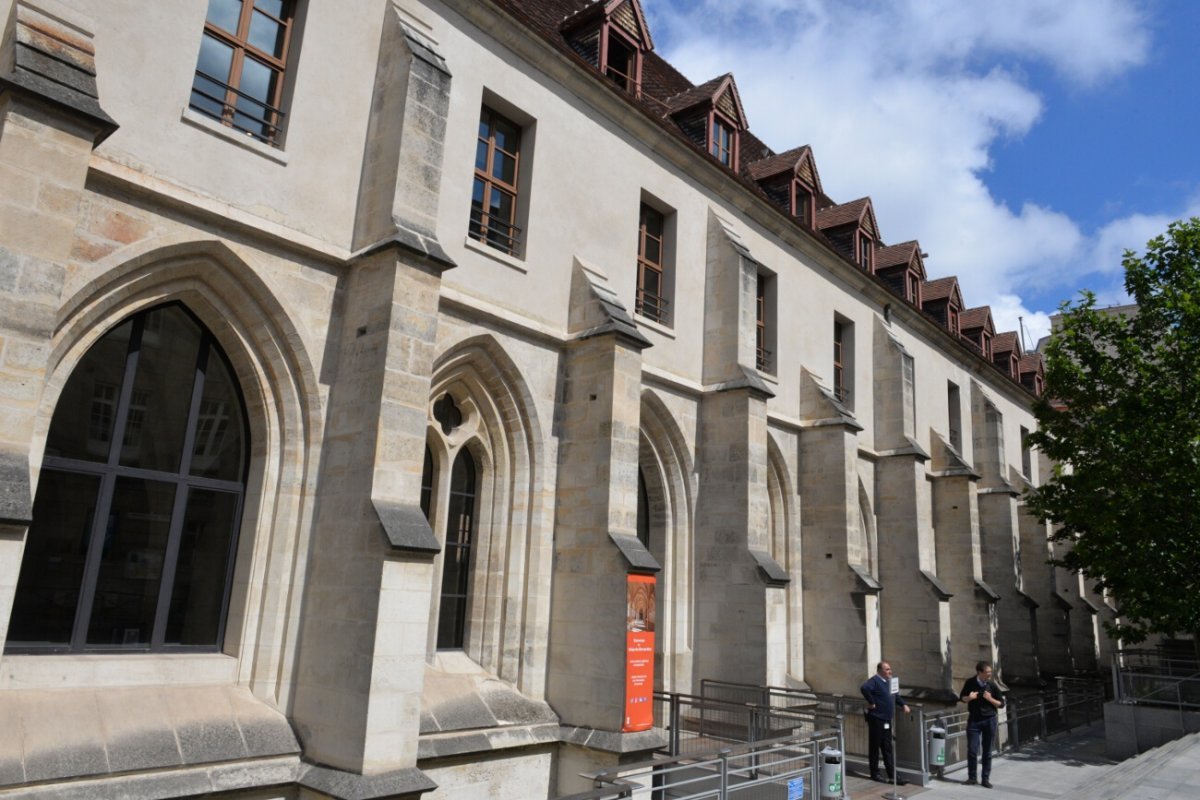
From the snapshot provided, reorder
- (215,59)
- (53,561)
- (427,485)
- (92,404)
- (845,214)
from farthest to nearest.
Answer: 1. (845,214)
2. (427,485)
3. (215,59)
4. (92,404)
5. (53,561)

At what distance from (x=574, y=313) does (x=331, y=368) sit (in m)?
4.19

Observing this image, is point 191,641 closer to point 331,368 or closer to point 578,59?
point 331,368

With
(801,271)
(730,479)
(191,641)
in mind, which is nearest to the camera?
(191,641)

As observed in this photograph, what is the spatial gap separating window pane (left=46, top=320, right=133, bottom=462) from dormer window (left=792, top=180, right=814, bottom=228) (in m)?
14.9

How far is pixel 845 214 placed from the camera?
2191 centimetres

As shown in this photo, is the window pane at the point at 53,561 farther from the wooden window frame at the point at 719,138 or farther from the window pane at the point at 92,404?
the wooden window frame at the point at 719,138

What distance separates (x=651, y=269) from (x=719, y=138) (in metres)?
3.95

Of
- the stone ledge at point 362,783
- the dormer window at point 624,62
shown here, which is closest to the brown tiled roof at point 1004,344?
the dormer window at point 624,62

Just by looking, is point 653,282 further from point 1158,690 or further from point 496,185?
point 1158,690

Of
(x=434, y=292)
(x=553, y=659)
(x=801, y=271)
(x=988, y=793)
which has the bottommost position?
(x=988, y=793)

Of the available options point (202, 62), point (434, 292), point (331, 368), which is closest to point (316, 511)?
point (331, 368)

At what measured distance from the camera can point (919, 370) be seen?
76.1 ft

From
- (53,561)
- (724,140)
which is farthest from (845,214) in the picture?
(53,561)

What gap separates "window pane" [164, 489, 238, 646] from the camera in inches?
327
